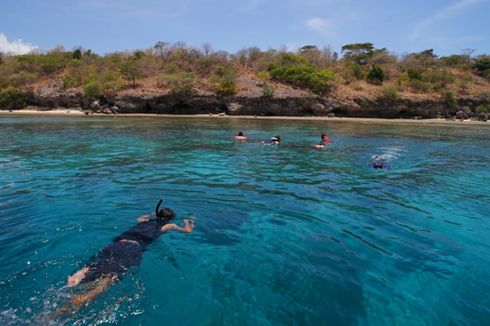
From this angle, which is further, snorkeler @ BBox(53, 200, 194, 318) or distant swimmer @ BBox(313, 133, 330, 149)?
distant swimmer @ BBox(313, 133, 330, 149)

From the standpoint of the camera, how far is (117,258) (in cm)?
607

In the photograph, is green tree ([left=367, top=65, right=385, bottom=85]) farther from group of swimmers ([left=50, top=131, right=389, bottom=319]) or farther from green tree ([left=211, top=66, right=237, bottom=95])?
group of swimmers ([left=50, top=131, right=389, bottom=319])

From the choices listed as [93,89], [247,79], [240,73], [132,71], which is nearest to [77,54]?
[132,71]

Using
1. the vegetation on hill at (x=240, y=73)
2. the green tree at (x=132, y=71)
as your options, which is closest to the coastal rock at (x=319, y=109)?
the vegetation on hill at (x=240, y=73)

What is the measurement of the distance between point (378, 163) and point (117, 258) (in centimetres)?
1395

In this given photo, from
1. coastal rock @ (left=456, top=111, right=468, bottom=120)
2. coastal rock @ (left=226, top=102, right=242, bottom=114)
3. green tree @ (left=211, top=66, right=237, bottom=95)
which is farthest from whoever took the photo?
coastal rock @ (left=456, top=111, right=468, bottom=120)

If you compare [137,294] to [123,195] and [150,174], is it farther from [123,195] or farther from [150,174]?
[150,174]

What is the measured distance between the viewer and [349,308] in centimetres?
519

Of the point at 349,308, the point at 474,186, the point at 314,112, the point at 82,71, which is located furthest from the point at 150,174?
the point at 82,71

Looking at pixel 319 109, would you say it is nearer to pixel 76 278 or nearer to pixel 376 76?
pixel 376 76

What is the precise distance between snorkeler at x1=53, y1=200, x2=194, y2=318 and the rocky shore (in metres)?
47.2

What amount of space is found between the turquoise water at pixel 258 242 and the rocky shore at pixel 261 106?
39.9 meters

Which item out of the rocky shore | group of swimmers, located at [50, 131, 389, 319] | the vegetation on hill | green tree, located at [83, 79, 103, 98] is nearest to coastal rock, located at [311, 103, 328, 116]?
the rocky shore

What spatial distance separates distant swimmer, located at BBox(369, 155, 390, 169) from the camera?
15762 millimetres
